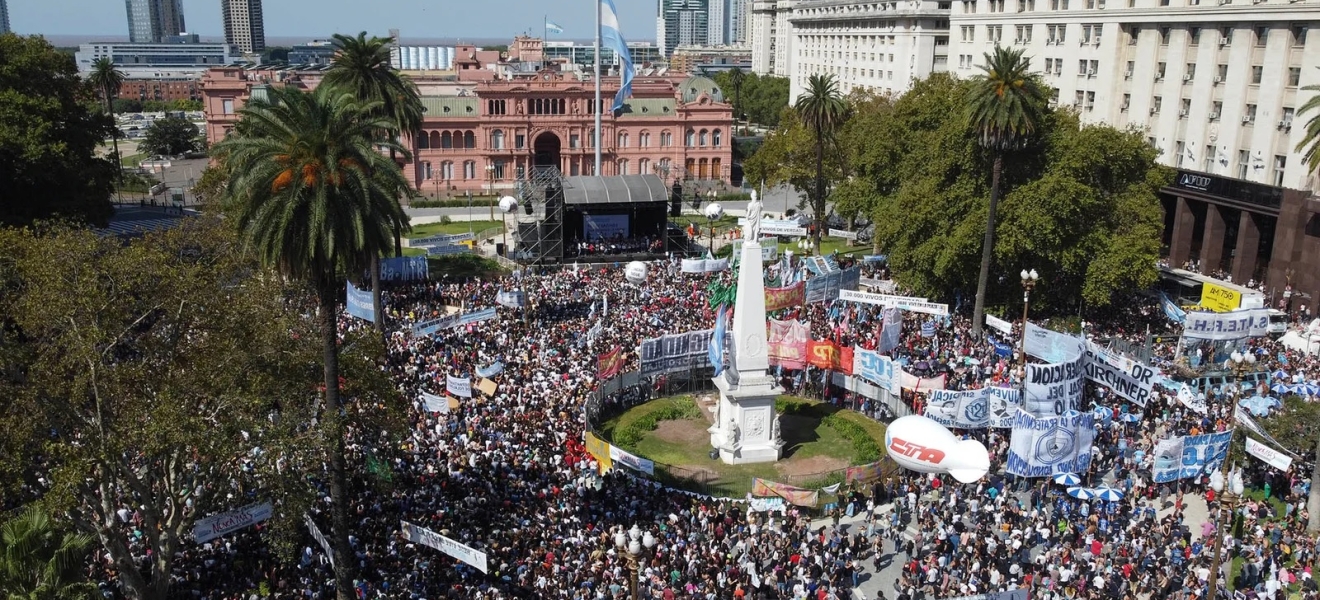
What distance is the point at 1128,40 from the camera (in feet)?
204

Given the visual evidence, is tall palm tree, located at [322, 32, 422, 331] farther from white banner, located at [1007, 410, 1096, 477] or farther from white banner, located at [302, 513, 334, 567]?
white banner, located at [1007, 410, 1096, 477]

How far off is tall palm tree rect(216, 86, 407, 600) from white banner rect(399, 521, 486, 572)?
6.07 ft

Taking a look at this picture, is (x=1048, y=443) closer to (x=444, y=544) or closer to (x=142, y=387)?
(x=444, y=544)

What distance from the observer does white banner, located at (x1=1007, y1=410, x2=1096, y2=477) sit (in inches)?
1141

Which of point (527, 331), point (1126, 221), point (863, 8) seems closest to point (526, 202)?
point (527, 331)

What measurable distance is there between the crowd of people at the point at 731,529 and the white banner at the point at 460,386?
0.50m

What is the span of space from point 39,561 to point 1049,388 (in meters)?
27.5

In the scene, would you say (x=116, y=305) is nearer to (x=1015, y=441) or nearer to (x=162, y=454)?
(x=162, y=454)

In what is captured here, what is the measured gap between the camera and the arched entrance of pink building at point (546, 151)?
320 ft

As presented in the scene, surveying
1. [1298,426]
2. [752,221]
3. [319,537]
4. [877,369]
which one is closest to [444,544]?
[319,537]

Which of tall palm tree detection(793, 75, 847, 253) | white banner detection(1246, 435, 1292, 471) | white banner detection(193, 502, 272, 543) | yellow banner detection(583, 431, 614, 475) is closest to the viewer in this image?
white banner detection(193, 502, 272, 543)

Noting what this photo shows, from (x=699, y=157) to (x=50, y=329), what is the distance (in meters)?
81.9

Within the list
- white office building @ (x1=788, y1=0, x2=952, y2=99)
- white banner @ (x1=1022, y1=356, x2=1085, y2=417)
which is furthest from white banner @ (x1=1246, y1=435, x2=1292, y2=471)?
white office building @ (x1=788, y1=0, x2=952, y2=99)

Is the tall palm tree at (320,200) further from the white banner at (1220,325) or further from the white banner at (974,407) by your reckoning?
the white banner at (1220,325)
